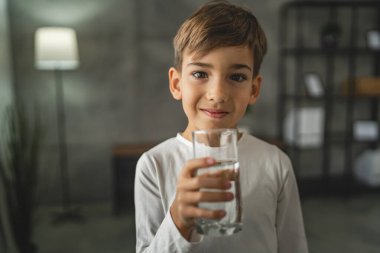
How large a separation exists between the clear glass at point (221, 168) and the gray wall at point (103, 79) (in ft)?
10.7

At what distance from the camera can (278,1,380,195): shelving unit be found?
3928 millimetres

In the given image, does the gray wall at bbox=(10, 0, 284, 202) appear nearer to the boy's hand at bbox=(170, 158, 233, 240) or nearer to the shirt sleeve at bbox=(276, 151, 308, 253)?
the shirt sleeve at bbox=(276, 151, 308, 253)

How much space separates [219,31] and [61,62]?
2.82 meters

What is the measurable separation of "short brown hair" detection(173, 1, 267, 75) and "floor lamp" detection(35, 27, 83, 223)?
2589 millimetres

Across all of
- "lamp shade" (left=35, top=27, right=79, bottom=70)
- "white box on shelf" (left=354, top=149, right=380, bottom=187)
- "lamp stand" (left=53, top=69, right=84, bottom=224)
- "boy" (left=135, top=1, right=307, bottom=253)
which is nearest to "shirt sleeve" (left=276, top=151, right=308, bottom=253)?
"boy" (left=135, top=1, right=307, bottom=253)

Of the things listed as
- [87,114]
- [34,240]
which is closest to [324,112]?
[87,114]

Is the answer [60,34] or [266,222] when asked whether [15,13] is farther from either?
[266,222]

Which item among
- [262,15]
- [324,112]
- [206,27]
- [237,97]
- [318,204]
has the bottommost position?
Answer: [318,204]

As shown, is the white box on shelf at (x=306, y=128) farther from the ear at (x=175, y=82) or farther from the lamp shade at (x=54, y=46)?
the ear at (x=175, y=82)

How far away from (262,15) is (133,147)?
6.90 feet

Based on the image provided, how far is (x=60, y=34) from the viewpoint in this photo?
3111mm

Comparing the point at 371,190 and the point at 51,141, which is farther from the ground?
the point at 51,141

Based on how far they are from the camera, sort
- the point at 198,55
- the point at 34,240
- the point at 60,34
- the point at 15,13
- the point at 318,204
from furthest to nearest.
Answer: the point at 318,204 → the point at 15,13 → the point at 60,34 → the point at 34,240 → the point at 198,55

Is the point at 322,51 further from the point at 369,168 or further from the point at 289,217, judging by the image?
the point at 289,217
